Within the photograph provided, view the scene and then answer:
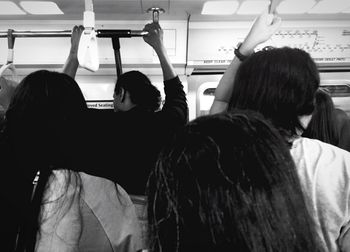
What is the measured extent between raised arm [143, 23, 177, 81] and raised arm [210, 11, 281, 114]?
551mm

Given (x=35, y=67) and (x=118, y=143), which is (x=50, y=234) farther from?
(x=35, y=67)

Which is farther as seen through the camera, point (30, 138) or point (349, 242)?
point (30, 138)

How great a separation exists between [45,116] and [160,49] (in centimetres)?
94

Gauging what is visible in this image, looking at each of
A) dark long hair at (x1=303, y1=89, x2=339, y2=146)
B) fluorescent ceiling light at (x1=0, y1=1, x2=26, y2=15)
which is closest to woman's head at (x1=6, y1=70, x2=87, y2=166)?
fluorescent ceiling light at (x1=0, y1=1, x2=26, y2=15)

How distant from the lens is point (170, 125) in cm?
174

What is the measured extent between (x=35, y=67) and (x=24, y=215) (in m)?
1.75

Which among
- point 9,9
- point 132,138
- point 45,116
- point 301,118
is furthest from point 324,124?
point 9,9

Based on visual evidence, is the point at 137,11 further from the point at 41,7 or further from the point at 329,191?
the point at 329,191

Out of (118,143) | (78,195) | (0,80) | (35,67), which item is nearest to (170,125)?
(118,143)

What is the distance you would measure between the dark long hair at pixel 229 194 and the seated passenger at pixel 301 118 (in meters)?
0.41

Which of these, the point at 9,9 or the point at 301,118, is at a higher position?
the point at 9,9

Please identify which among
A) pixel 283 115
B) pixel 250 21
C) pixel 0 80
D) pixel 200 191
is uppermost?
pixel 250 21

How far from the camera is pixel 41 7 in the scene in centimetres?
214

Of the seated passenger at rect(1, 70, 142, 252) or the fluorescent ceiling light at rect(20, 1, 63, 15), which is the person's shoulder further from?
the fluorescent ceiling light at rect(20, 1, 63, 15)
